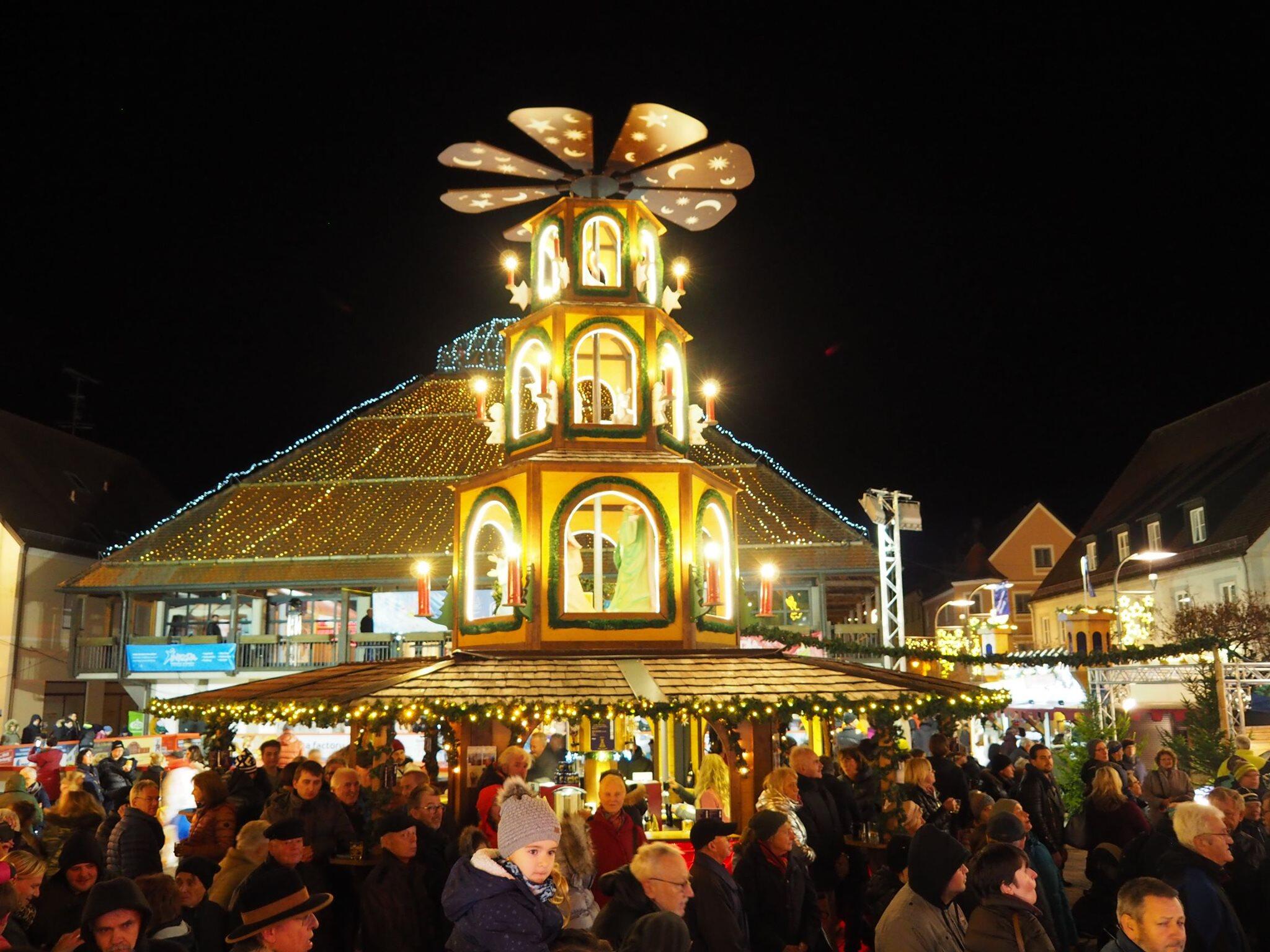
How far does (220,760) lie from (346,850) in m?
7.15

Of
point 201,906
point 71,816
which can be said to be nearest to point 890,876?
point 201,906

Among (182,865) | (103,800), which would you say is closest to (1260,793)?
(182,865)

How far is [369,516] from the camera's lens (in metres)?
31.5

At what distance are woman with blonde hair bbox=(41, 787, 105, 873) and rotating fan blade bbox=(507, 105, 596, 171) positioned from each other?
9398 mm

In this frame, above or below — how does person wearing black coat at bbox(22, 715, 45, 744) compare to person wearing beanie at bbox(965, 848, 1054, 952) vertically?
below

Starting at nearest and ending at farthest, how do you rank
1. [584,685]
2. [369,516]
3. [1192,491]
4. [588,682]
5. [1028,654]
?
[584,685]
[588,682]
[1028,654]
[369,516]
[1192,491]

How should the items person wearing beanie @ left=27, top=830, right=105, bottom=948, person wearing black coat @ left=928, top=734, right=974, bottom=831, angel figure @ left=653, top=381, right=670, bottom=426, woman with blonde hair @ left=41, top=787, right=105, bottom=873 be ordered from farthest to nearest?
angel figure @ left=653, top=381, right=670, bottom=426
person wearing black coat @ left=928, top=734, right=974, bottom=831
woman with blonde hair @ left=41, top=787, right=105, bottom=873
person wearing beanie @ left=27, top=830, right=105, bottom=948

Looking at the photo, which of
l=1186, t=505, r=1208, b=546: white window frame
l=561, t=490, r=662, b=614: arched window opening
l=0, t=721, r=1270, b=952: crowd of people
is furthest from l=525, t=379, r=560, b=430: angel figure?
l=1186, t=505, r=1208, b=546: white window frame

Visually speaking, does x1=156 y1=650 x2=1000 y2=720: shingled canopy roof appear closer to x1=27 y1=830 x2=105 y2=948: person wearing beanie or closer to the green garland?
the green garland

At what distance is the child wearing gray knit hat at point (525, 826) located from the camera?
415cm

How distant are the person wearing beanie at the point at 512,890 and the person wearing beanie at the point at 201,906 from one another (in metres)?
2.02

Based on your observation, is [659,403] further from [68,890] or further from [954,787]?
[68,890]

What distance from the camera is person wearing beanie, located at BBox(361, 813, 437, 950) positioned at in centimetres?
626

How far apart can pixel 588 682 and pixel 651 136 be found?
721 centimetres
